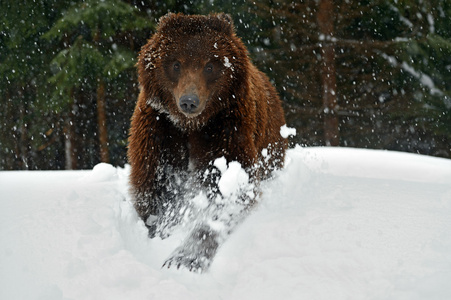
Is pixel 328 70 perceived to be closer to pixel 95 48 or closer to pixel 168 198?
pixel 95 48

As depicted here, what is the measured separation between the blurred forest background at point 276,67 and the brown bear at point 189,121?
237 inches

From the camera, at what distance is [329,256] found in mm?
2855

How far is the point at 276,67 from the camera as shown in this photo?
11875mm

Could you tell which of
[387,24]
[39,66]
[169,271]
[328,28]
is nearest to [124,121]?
[39,66]

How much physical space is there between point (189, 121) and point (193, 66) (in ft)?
1.48

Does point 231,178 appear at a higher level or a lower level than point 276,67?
higher

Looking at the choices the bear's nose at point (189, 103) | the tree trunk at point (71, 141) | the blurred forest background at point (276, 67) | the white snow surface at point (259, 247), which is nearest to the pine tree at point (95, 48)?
the blurred forest background at point (276, 67)

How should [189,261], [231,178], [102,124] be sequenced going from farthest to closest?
1. [102,124]
2. [231,178]
3. [189,261]

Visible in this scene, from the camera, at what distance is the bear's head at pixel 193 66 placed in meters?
3.79

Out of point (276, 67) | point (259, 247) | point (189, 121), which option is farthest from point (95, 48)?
point (259, 247)

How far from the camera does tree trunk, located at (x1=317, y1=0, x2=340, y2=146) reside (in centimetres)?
1087

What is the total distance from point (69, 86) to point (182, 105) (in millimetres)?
7391

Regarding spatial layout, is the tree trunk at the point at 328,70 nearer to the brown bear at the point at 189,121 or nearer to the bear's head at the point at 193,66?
the brown bear at the point at 189,121

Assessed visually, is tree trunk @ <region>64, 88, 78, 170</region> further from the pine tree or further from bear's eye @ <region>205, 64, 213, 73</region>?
bear's eye @ <region>205, 64, 213, 73</region>
